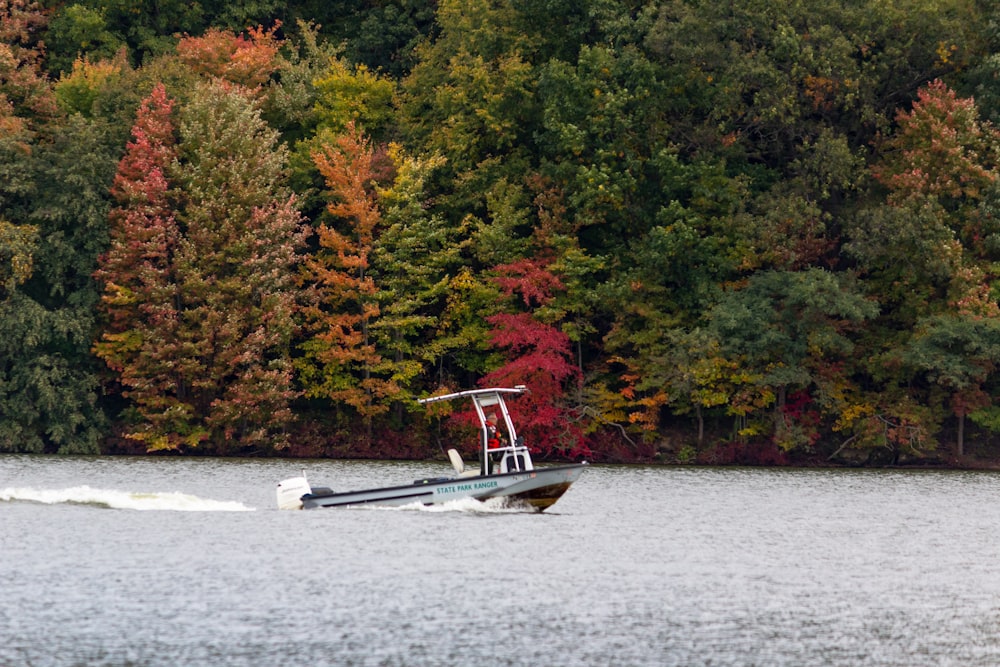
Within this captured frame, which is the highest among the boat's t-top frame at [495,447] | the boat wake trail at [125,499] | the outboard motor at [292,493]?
the boat's t-top frame at [495,447]

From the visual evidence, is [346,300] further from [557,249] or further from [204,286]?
[557,249]

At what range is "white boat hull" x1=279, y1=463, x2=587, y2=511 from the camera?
164 ft

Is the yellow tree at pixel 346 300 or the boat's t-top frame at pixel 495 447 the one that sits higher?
the yellow tree at pixel 346 300

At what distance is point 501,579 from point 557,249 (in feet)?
132

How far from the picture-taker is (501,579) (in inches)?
1535

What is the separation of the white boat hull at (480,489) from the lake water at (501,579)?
48cm

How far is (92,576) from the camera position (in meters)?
38.3

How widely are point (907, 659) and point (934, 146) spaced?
4342 centimetres

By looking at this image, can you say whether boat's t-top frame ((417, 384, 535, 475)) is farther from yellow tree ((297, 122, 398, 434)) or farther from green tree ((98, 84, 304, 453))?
yellow tree ((297, 122, 398, 434))

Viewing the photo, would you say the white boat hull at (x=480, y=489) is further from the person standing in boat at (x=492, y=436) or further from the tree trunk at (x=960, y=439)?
the tree trunk at (x=960, y=439)

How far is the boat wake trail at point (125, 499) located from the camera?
5216 centimetres

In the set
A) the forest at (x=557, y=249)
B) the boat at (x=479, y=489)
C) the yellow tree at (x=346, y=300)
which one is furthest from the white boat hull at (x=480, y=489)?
the yellow tree at (x=346, y=300)

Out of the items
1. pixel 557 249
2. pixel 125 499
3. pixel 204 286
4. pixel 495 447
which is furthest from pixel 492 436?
pixel 204 286

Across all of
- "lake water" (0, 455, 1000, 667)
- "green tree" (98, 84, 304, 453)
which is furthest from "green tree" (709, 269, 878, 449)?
"green tree" (98, 84, 304, 453)
